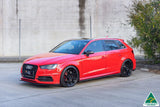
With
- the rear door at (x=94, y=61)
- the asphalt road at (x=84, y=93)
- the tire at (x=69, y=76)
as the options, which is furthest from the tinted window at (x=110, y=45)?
the tire at (x=69, y=76)

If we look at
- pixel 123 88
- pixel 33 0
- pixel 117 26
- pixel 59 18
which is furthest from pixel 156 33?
pixel 33 0

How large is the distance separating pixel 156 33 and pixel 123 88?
4661 mm

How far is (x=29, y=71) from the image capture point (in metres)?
7.61

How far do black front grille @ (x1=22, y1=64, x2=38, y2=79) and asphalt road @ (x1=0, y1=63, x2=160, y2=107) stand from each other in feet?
1.17

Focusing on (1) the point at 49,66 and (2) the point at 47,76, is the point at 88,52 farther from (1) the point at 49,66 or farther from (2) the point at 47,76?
(2) the point at 47,76

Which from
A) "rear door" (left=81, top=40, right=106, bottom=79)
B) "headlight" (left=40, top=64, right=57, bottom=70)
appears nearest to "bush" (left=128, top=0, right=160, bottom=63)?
"rear door" (left=81, top=40, right=106, bottom=79)

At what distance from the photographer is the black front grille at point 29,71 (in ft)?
24.4

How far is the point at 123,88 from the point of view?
761cm

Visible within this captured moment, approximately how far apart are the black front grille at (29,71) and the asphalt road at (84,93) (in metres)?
0.36

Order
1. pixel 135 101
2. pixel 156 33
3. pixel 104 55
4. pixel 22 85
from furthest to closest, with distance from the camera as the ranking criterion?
pixel 156 33 < pixel 104 55 < pixel 22 85 < pixel 135 101

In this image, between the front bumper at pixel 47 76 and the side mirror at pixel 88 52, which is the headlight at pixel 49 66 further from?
the side mirror at pixel 88 52

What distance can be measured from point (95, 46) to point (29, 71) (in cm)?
241

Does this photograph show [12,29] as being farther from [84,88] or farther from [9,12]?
[84,88]

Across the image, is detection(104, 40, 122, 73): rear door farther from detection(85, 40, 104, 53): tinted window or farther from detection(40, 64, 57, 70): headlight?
detection(40, 64, 57, 70): headlight
